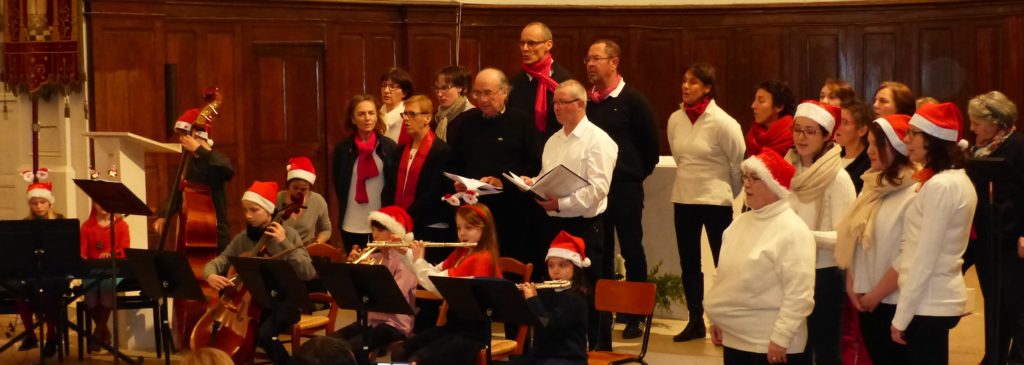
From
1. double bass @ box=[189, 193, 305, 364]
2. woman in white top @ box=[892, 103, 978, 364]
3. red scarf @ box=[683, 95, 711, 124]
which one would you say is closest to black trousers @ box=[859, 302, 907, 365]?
woman in white top @ box=[892, 103, 978, 364]

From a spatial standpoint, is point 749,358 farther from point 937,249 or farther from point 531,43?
point 531,43

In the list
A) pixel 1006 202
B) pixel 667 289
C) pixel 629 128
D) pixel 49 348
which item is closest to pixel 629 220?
pixel 629 128

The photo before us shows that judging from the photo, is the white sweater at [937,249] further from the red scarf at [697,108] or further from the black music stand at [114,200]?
the black music stand at [114,200]

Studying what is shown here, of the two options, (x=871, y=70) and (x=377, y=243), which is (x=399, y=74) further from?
(x=871, y=70)

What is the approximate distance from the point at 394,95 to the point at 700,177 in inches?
92.9

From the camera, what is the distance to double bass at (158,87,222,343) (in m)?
7.37

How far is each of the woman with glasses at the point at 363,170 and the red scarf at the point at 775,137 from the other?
2079mm

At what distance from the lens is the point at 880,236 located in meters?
5.00

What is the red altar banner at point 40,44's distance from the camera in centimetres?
1032

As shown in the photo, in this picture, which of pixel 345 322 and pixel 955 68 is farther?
pixel 955 68

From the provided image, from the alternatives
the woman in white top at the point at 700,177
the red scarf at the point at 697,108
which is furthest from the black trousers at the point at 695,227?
the red scarf at the point at 697,108

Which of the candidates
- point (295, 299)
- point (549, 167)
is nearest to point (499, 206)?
point (549, 167)

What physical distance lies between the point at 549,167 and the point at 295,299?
157 centimetres

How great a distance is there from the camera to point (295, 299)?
5.95 meters
